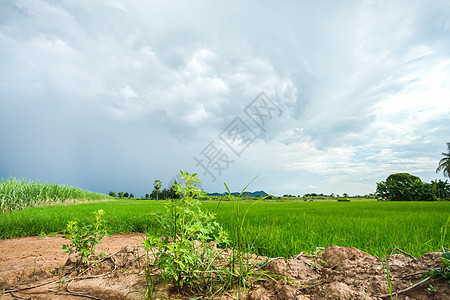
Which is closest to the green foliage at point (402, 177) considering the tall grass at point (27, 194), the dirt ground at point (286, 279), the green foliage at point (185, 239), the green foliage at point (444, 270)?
the tall grass at point (27, 194)

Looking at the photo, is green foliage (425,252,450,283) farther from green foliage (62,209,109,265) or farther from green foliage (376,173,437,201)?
green foliage (376,173,437,201)

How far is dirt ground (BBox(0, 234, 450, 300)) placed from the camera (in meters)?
1.51

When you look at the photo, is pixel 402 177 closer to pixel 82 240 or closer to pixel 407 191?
pixel 407 191

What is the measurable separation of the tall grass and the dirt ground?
39.8ft

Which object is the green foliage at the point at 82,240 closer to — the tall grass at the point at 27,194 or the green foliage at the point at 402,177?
the tall grass at the point at 27,194

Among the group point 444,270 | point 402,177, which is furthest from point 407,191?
point 444,270

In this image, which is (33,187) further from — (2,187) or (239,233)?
(239,233)

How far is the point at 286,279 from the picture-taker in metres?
1.75

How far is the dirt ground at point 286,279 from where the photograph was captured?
4.95 feet

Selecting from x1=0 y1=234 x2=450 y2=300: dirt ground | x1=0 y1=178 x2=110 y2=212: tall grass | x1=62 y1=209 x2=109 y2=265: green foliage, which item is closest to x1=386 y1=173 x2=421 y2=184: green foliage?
x1=0 y1=178 x2=110 y2=212: tall grass

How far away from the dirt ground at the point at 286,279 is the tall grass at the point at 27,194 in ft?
39.8

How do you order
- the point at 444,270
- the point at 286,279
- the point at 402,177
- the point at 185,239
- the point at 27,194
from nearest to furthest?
the point at 444,270
the point at 286,279
the point at 185,239
the point at 27,194
the point at 402,177

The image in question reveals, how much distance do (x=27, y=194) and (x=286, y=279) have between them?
16.4 meters

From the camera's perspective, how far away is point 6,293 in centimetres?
218
